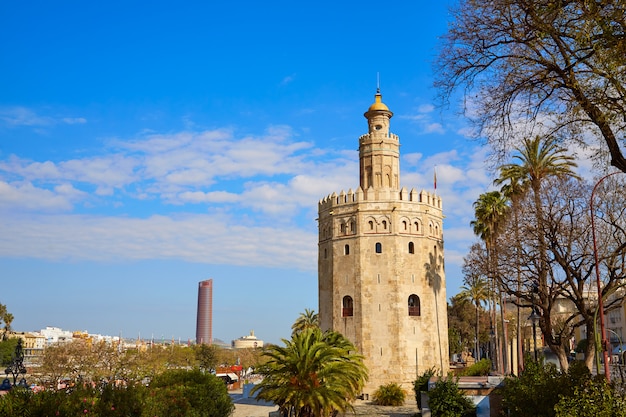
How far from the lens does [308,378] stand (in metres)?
25.4

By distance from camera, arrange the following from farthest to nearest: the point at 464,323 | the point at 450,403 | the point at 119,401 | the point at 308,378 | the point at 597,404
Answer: the point at 464,323
the point at 308,378
the point at 450,403
the point at 119,401
the point at 597,404

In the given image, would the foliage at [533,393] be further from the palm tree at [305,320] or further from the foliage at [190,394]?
the palm tree at [305,320]

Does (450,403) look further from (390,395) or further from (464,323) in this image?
(464,323)

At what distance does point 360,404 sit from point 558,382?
86.3 ft

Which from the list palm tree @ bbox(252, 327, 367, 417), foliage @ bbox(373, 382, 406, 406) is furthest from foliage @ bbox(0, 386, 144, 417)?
foliage @ bbox(373, 382, 406, 406)

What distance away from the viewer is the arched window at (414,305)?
1681 inches

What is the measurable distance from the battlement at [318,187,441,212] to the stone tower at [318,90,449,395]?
0.08 m

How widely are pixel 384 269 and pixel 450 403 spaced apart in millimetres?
18666

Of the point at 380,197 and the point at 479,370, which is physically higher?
the point at 380,197

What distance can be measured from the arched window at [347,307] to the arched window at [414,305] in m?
4.29

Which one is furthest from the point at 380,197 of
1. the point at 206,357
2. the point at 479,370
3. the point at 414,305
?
the point at 206,357

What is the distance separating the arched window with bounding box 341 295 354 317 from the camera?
42.8 m

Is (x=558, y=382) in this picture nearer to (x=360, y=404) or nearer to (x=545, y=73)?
(x=545, y=73)

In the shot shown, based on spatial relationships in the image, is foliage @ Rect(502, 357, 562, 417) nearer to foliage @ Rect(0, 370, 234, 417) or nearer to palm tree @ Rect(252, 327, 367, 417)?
palm tree @ Rect(252, 327, 367, 417)
